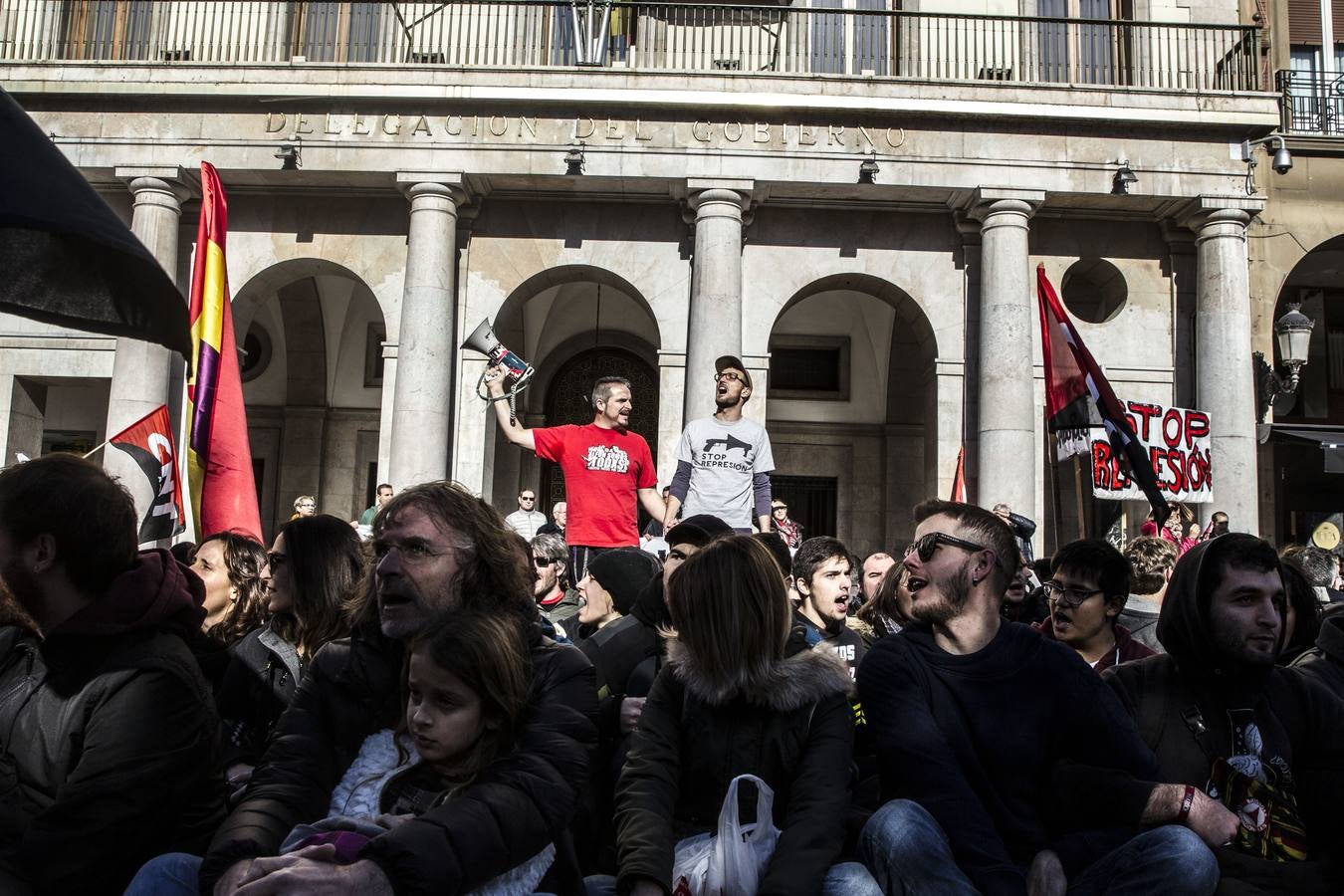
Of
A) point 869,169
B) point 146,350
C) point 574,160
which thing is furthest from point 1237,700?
point 146,350

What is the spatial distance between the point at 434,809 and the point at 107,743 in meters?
0.97

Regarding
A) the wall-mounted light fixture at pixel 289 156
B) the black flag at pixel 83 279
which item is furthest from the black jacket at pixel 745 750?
the wall-mounted light fixture at pixel 289 156

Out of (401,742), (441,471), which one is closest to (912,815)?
(401,742)

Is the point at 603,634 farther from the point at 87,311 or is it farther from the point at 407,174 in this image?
the point at 407,174

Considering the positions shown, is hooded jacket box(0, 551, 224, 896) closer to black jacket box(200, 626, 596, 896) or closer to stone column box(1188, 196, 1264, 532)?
black jacket box(200, 626, 596, 896)

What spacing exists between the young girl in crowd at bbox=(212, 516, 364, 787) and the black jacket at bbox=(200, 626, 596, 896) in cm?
73

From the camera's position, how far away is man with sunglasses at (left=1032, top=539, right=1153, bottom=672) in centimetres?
523

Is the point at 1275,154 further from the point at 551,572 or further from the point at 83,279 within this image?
the point at 83,279

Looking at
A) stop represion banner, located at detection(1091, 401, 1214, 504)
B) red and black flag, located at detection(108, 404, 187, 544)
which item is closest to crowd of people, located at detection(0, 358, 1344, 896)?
red and black flag, located at detection(108, 404, 187, 544)

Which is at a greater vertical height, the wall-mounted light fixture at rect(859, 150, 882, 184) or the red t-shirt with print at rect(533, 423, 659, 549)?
the wall-mounted light fixture at rect(859, 150, 882, 184)

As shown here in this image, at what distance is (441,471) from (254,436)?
7.27 metres

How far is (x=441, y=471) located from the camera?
16219 mm

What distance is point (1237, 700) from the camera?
3926 mm

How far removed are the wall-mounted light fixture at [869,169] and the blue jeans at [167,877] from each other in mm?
14459
